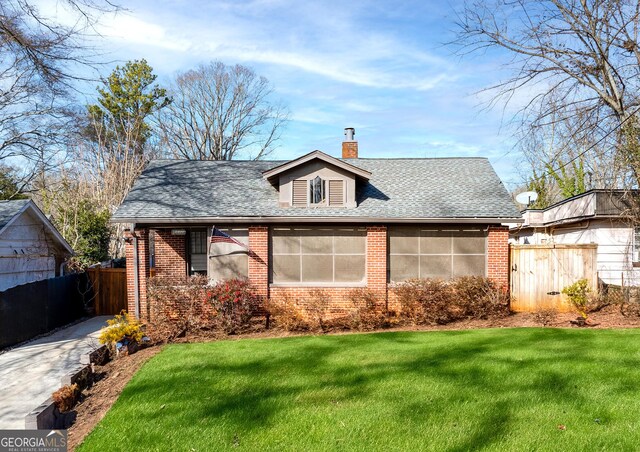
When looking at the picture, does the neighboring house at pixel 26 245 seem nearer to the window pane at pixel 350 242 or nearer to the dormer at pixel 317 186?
the dormer at pixel 317 186

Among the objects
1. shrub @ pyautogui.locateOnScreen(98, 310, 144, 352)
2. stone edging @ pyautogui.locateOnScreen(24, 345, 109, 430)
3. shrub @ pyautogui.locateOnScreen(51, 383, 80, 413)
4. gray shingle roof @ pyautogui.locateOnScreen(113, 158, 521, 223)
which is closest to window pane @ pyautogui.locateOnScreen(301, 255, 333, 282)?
gray shingle roof @ pyautogui.locateOnScreen(113, 158, 521, 223)

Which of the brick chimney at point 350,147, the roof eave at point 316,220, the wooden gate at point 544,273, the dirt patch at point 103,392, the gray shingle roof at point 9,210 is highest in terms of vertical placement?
the brick chimney at point 350,147

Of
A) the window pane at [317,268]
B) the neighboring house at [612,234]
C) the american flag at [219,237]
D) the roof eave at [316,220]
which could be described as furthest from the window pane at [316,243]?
the neighboring house at [612,234]

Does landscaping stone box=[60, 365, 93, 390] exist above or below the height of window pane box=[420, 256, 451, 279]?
below

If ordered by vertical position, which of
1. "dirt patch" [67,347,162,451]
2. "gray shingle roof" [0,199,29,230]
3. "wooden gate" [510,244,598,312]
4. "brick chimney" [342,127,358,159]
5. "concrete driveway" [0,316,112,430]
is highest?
"brick chimney" [342,127,358,159]

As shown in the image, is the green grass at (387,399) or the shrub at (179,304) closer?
the green grass at (387,399)

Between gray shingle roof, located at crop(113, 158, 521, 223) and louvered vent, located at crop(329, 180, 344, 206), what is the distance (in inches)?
14.5

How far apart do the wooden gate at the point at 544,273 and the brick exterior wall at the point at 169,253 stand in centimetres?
968

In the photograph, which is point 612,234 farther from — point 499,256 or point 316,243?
point 316,243

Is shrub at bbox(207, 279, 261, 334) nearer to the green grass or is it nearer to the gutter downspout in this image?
the green grass

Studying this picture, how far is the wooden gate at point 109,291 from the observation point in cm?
1568

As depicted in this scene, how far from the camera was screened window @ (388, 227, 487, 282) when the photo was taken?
42.1 ft

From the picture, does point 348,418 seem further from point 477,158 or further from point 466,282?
point 477,158

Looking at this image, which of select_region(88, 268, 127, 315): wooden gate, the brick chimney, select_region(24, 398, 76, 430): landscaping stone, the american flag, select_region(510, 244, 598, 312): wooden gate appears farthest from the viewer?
the brick chimney
